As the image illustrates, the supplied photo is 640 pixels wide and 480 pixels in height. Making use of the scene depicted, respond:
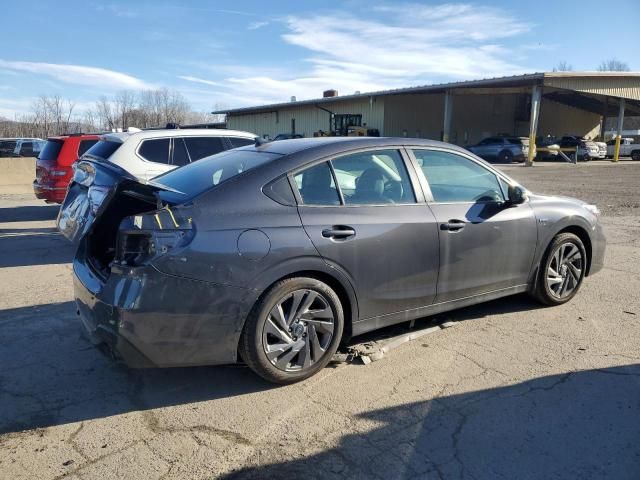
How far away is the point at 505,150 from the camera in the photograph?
32.9 m

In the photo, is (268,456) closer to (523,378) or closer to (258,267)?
(258,267)

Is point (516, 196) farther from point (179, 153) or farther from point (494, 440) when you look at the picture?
point (179, 153)

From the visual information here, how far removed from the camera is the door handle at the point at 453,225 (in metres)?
4.15

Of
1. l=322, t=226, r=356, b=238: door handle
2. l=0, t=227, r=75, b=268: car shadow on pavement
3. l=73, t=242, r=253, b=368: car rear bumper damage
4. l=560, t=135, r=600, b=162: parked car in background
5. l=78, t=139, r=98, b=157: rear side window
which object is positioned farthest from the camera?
l=560, t=135, r=600, b=162: parked car in background

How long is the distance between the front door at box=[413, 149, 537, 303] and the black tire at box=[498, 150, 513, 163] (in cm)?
3024

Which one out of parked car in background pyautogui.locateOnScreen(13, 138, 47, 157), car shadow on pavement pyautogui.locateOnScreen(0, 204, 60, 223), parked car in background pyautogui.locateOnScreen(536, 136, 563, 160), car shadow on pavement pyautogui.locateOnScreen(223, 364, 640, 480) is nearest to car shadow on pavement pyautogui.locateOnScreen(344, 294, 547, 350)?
car shadow on pavement pyautogui.locateOnScreen(223, 364, 640, 480)

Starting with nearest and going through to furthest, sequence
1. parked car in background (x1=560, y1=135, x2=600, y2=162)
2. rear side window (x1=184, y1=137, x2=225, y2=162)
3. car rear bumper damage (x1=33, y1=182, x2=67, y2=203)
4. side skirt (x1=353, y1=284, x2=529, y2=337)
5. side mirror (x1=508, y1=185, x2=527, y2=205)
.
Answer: side skirt (x1=353, y1=284, x2=529, y2=337) → side mirror (x1=508, y1=185, x2=527, y2=205) → rear side window (x1=184, y1=137, x2=225, y2=162) → car rear bumper damage (x1=33, y1=182, x2=67, y2=203) → parked car in background (x1=560, y1=135, x2=600, y2=162)

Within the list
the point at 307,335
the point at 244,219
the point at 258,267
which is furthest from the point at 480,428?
the point at 244,219

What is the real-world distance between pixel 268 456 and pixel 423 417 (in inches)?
38.7

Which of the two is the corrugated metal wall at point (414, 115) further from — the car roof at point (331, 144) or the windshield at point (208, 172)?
the windshield at point (208, 172)

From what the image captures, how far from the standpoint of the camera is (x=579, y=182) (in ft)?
64.0

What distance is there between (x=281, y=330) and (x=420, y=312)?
1.26 meters

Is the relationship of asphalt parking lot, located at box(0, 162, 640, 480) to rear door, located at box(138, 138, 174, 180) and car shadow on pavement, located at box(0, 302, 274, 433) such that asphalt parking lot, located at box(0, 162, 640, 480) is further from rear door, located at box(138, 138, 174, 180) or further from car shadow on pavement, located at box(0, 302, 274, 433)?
rear door, located at box(138, 138, 174, 180)

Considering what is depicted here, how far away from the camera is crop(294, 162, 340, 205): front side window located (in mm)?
3684
